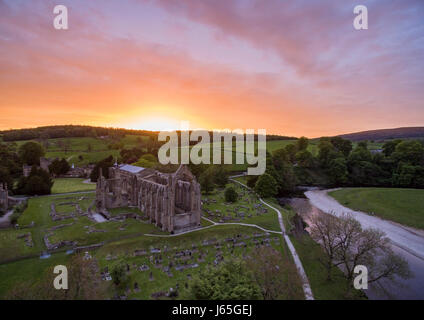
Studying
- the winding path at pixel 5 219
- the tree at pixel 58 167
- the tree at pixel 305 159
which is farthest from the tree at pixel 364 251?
the tree at pixel 58 167

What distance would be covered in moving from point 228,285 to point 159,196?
2421 centimetres

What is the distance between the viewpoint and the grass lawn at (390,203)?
5106 centimetres

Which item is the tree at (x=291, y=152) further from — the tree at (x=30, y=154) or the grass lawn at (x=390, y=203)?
the tree at (x=30, y=154)

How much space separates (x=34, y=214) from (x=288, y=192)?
7062 cm

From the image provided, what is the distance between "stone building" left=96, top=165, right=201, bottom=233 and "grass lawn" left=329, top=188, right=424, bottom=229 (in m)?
43.8

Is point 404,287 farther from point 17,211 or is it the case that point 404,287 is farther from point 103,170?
point 103,170

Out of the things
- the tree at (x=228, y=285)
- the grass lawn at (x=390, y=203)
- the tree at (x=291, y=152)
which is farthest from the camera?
the tree at (x=291, y=152)

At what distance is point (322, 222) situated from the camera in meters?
32.2

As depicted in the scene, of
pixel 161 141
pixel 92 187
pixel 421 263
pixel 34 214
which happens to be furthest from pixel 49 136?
pixel 421 263

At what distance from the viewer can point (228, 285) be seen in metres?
20.6

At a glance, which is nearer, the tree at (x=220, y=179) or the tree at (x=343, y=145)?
the tree at (x=220, y=179)

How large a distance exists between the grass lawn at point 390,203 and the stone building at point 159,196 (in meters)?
43.8

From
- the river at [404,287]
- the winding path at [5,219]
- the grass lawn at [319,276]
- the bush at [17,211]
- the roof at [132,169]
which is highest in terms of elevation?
the roof at [132,169]

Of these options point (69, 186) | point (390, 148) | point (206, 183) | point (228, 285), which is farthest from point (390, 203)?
point (69, 186)
